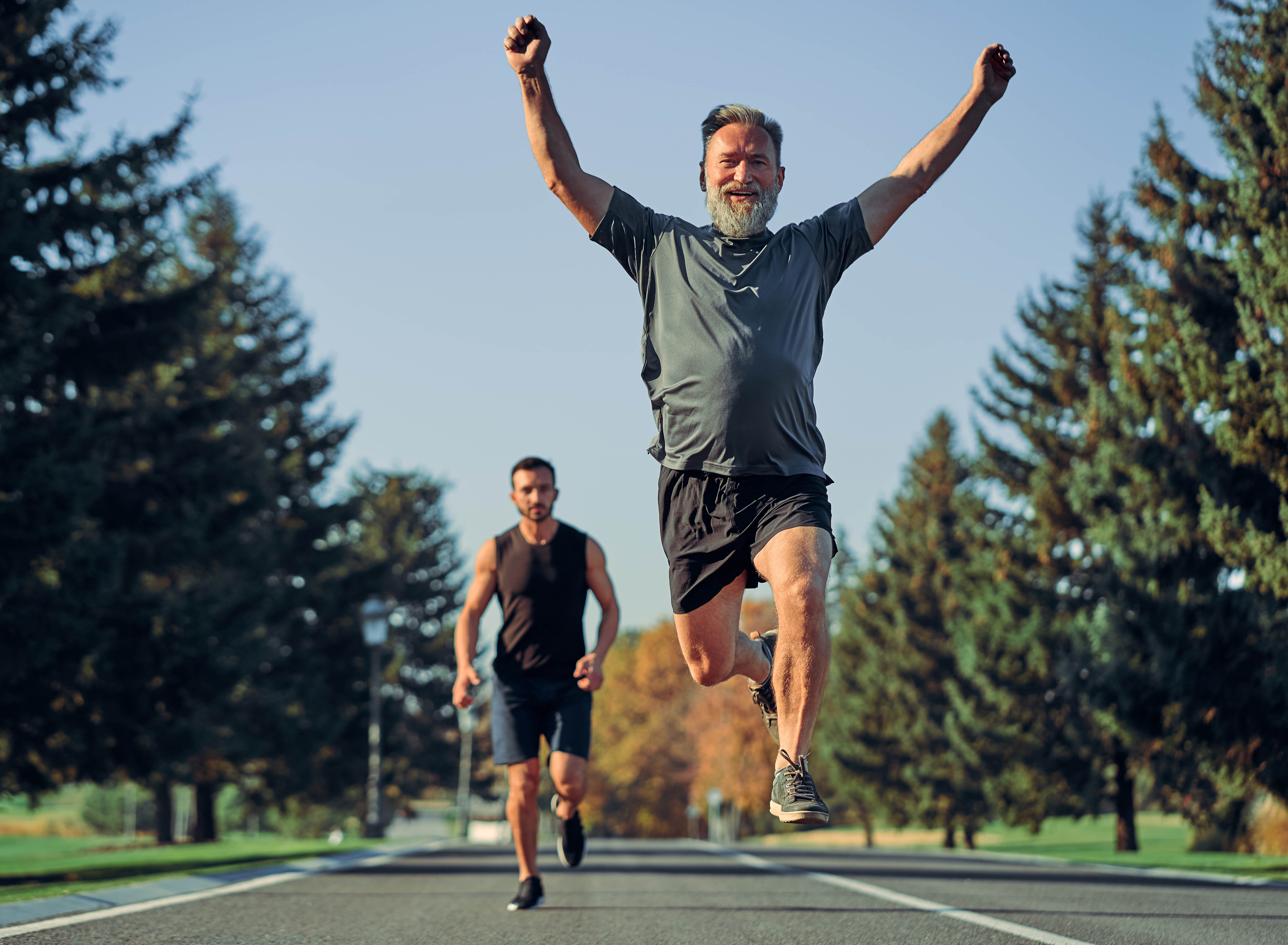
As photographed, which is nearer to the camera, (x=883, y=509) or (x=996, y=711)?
(x=996, y=711)

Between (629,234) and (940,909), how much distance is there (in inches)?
171

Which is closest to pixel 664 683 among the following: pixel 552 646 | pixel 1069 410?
pixel 1069 410

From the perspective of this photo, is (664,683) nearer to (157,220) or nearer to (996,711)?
(996,711)

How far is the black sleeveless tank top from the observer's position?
8.05 meters

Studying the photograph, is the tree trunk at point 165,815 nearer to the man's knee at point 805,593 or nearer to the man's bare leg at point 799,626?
the man's bare leg at point 799,626

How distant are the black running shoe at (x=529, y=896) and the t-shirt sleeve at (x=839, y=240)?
4294 millimetres

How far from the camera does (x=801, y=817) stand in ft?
14.0

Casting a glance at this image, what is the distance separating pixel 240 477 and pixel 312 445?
52.0ft

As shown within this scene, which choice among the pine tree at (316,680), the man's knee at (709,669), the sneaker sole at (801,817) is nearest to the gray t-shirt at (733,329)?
the man's knee at (709,669)

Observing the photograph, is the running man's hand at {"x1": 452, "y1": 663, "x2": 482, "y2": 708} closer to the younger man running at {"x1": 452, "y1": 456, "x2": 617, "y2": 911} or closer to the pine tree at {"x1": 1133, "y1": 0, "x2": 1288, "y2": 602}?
the younger man running at {"x1": 452, "y1": 456, "x2": 617, "y2": 911}

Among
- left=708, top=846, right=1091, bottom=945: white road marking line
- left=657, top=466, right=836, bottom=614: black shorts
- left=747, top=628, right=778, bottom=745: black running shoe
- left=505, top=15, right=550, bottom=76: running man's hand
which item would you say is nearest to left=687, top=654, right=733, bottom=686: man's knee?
left=657, top=466, right=836, bottom=614: black shorts

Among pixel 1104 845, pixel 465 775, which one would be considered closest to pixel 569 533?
pixel 1104 845

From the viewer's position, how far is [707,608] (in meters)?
4.89

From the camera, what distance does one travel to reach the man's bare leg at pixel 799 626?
14.6 feet
